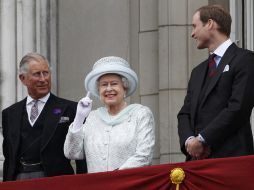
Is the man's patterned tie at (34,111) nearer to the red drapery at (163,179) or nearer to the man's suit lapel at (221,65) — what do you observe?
the red drapery at (163,179)

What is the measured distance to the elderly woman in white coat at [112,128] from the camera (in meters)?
12.6

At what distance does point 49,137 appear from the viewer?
13.3 meters

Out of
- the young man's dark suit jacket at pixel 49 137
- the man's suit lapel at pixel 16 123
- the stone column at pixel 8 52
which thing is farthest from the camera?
the stone column at pixel 8 52

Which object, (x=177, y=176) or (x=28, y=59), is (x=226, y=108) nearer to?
(x=177, y=176)

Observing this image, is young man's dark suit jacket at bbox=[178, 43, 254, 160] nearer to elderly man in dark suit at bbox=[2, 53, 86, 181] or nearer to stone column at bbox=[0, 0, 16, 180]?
elderly man in dark suit at bbox=[2, 53, 86, 181]

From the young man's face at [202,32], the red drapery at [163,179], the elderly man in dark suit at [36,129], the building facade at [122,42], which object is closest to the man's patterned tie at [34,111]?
the elderly man in dark suit at [36,129]

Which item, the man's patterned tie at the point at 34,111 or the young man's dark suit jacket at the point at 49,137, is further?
the man's patterned tie at the point at 34,111

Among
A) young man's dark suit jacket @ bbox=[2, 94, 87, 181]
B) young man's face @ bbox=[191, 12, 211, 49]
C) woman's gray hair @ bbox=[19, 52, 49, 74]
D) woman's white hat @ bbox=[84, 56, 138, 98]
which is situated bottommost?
young man's dark suit jacket @ bbox=[2, 94, 87, 181]

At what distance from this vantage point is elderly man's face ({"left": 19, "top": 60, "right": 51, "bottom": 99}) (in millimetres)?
13477

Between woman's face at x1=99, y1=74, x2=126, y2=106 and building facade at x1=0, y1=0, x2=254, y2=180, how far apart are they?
2.06 m

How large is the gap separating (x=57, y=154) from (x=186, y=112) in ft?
4.32

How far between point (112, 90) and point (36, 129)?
0.98 m

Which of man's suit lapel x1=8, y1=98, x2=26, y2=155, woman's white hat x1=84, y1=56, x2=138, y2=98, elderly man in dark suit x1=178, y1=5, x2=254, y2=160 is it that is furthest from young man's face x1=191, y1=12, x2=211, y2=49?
man's suit lapel x1=8, y1=98, x2=26, y2=155

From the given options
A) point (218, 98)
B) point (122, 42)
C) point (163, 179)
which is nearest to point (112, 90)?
point (218, 98)
